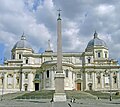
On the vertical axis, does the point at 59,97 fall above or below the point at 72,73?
below

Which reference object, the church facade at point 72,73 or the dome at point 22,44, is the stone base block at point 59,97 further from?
the dome at point 22,44

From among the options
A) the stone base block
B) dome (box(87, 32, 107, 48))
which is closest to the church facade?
dome (box(87, 32, 107, 48))

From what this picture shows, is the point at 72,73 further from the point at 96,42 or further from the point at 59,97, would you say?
the point at 59,97

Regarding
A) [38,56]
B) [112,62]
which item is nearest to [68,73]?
[38,56]

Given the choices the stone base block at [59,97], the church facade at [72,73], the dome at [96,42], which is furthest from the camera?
the dome at [96,42]

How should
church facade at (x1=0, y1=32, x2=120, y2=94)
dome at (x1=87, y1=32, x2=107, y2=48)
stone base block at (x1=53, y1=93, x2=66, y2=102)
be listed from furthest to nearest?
dome at (x1=87, y1=32, x2=107, y2=48) < church facade at (x1=0, y1=32, x2=120, y2=94) < stone base block at (x1=53, y1=93, x2=66, y2=102)

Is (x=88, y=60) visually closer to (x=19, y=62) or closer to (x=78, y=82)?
(x=78, y=82)

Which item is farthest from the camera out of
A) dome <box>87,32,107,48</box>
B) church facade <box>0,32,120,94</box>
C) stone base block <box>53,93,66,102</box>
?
dome <box>87,32,107,48</box>

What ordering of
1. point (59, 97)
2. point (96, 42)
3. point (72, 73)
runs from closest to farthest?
point (59, 97), point (72, 73), point (96, 42)

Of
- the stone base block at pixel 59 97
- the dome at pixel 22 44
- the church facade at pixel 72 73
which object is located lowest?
the stone base block at pixel 59 97

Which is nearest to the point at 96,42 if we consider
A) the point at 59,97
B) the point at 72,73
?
the point at 72,73

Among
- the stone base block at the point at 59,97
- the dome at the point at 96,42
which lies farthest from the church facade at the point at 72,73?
the stone base block at the point at 59,97

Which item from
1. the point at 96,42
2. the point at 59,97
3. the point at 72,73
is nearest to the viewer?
the point at 59,97

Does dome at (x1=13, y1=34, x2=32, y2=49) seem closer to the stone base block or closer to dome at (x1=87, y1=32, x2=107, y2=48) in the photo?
dome at (x1=87, y1=32, x2=107, y2=48)
